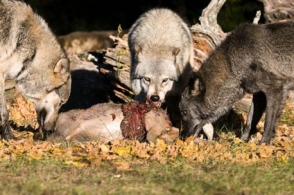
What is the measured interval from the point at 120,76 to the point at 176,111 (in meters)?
1.88

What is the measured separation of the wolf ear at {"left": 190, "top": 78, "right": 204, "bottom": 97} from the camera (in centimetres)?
850

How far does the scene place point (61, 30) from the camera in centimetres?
2250

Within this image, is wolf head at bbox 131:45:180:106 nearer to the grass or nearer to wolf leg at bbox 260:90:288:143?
wolf leg at bbox 260:90:288:143

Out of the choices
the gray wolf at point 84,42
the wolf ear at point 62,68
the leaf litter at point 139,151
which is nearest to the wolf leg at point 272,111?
the leaf litter at point 139,151

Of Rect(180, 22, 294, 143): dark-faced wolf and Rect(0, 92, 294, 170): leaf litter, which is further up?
Rect(180, 22, 294, 143): dark-faced wolf

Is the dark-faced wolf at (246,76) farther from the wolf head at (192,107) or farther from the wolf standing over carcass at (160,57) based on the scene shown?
the wolf standing over carcass at (160,57)

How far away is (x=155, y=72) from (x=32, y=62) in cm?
183

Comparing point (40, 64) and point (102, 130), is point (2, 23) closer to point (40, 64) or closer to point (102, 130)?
point (40, 64)

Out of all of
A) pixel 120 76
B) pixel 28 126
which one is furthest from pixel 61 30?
pixel 28 126

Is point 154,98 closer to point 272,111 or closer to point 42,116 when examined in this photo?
point 42,116

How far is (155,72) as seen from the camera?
9.23 metres

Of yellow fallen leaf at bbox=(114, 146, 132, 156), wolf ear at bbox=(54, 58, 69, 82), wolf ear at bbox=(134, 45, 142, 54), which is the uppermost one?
wolf ear at bbox=(134, 45, 142, 54)

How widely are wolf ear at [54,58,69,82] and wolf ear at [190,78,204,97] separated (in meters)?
1.69


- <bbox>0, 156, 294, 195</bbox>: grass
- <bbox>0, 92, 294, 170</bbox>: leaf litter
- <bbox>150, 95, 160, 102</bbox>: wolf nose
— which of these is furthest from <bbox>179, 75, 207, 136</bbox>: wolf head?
<bbox>0, 156, 294, 195</bbox>: grass
